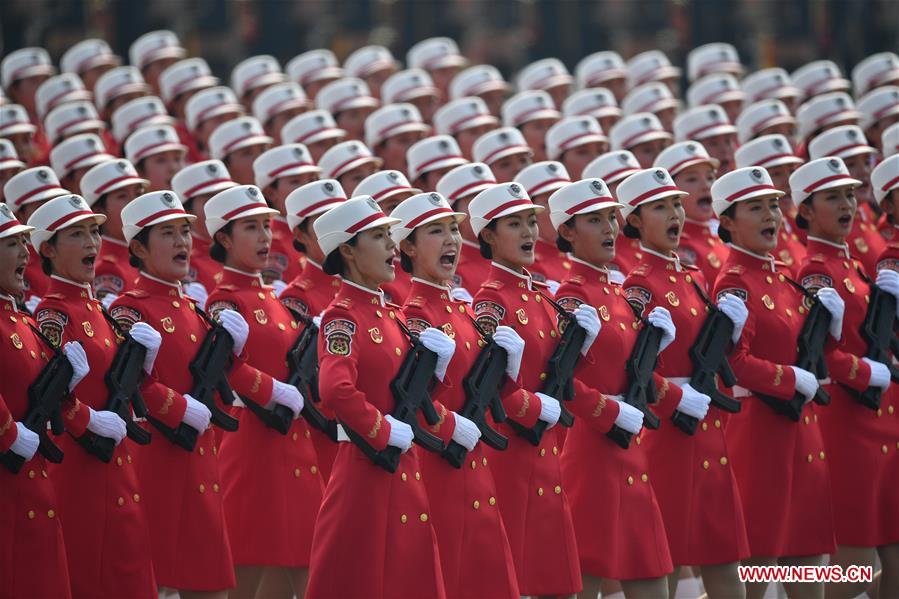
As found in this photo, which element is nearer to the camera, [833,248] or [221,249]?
[221,249]

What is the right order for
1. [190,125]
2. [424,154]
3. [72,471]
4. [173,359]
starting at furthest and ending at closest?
1. [190,125]
2. [424,154]
3. [173,359]
4. [72,471]

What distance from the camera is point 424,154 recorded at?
1191 centimetres

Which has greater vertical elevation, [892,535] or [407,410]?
[407,410]

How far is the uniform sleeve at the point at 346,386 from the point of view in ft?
24.8

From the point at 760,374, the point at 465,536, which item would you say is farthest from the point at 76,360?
the point at 760,374

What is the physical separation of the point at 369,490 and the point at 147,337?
58.6 inches

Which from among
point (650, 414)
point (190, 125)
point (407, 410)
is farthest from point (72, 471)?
point (190, 125)

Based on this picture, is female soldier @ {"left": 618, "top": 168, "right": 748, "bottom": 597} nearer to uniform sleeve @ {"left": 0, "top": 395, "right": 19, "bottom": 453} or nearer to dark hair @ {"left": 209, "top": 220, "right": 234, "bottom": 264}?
dark hair @ {"left": 209, "top": 220, "right": 234, "bottom": 264}

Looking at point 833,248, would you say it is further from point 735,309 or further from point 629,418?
point 629,418

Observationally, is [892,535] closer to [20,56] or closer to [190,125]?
[190,125]

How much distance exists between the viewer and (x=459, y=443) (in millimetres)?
7934

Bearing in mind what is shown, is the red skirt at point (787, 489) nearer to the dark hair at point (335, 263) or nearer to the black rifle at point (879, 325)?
the black rifle at point (879, 325)

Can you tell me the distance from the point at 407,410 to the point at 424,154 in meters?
4.42

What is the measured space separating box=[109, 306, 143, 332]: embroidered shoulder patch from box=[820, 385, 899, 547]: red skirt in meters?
3.88
